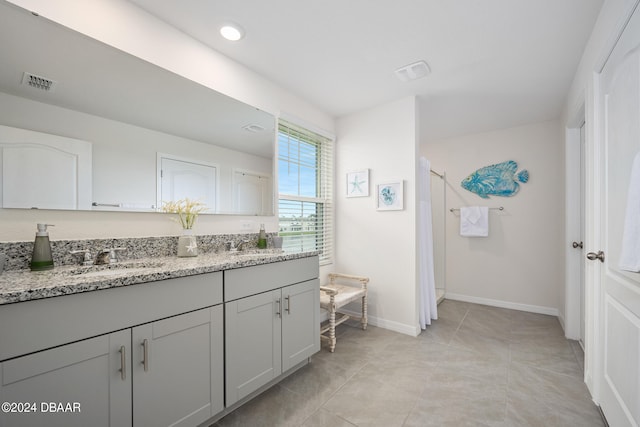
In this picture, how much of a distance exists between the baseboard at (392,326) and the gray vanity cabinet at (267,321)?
104 centimetres

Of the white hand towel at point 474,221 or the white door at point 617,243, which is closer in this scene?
the white door at point 617,243

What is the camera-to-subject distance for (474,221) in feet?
12.3

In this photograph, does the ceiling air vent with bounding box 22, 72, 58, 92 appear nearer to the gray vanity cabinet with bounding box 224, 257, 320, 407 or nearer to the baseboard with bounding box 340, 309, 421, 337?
the gray vanity cabinet with bounding box 224, 257, 320, 407

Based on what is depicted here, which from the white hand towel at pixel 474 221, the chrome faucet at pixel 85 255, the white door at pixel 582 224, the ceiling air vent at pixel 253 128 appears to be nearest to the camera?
the chrome faucet at pixel 85 255

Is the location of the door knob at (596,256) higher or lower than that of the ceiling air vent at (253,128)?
lower

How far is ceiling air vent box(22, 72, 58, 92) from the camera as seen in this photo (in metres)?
1.32

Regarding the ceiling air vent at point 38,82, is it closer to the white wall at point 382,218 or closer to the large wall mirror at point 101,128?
the large wall mirror at point 101,128

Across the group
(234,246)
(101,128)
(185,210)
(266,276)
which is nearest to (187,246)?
(185,210)

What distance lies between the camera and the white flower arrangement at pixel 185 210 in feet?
5.89

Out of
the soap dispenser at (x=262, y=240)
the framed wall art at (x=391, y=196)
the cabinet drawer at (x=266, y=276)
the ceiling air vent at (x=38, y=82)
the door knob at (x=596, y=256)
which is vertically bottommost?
the cabinet drawer at (x=266, y=276)

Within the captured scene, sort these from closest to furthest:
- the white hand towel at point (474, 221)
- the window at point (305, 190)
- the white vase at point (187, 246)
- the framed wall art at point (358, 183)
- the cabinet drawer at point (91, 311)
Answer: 1. the cabinet drawer at point (91, 311)
2. the white vase at point (187, 246)
3. the window at point (305, 190)
4. the framed wall art at point (358, 183)
5. the white hand towel at point (474, 221)

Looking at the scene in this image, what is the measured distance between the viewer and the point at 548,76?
235 cm

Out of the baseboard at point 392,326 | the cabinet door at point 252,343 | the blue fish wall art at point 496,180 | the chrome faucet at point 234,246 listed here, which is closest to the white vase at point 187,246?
the chrome faucet at point 234,246

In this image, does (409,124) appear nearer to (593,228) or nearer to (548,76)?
(548,76)
